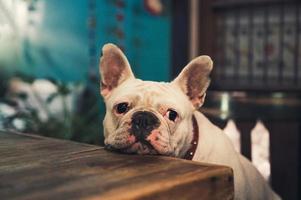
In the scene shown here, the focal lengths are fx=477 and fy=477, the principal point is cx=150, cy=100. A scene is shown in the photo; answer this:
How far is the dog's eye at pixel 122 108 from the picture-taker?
47.8 inches

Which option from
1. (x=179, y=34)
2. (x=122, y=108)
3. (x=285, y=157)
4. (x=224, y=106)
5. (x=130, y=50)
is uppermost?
(x=179, y=34)

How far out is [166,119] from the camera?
1182mm

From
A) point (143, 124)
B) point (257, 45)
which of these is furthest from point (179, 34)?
point (143, 124)

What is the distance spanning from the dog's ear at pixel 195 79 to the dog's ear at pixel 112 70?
14 centimetres

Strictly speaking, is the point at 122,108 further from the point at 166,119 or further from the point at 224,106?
the point at 224,106

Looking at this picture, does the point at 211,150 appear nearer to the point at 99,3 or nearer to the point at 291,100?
the point at 291,100

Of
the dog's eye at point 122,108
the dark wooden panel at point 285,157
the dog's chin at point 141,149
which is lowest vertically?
the dark wooden panel at point 285,157

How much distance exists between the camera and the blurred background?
2.80 m

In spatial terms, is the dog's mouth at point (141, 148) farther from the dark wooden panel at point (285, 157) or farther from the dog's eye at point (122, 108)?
the dark wooden panel at point (285, 157)

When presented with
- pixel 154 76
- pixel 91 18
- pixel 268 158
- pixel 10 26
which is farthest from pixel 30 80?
pixel 268 158

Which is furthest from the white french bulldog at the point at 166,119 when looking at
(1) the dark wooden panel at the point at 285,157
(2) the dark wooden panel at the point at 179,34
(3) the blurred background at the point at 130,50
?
(2) the dark wooden panel at the point at 179,34

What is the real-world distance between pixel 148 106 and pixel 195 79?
168mm

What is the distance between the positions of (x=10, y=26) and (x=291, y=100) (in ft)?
6.17

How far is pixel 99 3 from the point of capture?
11.7 ft
